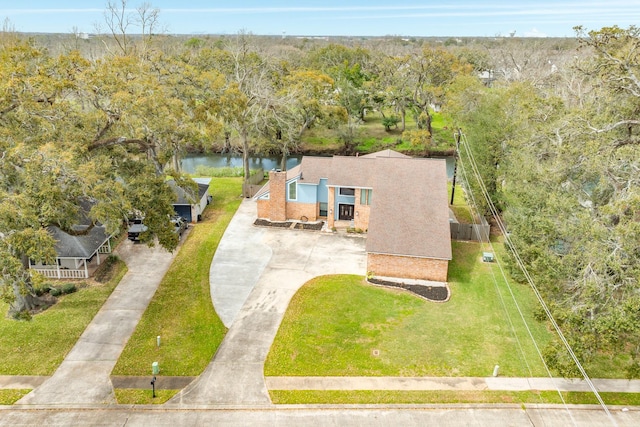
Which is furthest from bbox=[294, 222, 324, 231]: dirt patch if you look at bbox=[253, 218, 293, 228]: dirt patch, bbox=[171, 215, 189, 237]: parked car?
bbox=[171, 215, 189, 237]: parked car

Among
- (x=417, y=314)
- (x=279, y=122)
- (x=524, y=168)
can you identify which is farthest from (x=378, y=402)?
(x=279, y=122)

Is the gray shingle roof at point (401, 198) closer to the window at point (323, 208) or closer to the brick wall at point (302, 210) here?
the brick wall at point (302, 210)

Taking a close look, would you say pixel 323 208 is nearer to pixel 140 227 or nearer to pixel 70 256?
pixel 140 227

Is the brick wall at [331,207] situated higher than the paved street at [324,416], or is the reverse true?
the brick wall at [331,207]

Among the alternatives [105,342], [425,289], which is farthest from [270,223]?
[105,342]

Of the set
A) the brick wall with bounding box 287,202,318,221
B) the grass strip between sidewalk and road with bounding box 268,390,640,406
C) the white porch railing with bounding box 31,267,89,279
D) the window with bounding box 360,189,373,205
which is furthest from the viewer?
the brick wall with bounding box 287,202,318,221

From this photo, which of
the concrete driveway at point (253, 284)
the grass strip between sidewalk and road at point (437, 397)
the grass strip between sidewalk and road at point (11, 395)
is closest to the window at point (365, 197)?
the concrete driveway at point (253, 284)

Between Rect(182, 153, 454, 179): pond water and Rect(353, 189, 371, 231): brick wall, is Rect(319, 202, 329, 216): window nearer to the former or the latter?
Rect(353, 189, 371, 231): brick wall
